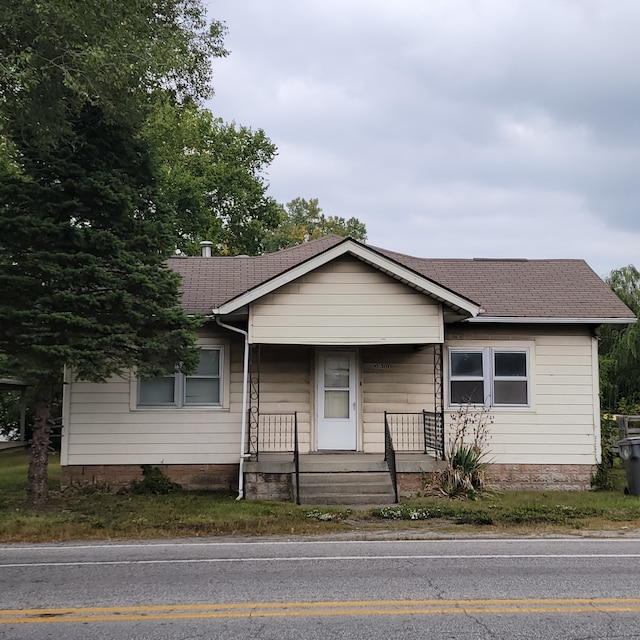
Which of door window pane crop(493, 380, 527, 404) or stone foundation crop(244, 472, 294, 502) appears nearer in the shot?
stone foundation crop(244, 472, 294, 502)

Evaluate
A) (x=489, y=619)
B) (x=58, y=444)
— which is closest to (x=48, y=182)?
(x=489, y=619)

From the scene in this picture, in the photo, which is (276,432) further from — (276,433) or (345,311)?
(345,311)

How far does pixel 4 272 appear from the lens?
38.6 feet

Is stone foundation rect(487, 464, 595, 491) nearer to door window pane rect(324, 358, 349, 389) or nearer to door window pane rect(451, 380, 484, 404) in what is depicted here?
door window pane rect(451, 380, 484, 404)

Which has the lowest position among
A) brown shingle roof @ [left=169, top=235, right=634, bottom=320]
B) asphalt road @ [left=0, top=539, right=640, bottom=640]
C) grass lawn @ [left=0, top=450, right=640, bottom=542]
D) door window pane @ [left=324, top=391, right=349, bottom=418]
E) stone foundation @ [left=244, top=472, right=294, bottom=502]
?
grass lawn @ [left=0, top=450, right=640, bottom=542]

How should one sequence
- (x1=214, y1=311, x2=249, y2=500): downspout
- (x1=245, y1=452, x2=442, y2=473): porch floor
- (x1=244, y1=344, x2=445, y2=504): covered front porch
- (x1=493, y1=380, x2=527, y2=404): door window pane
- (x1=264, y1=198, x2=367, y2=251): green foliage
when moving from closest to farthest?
1. (x1=245, y1=452, x2=442, y2=473): porch floor
2. (x1=214, y1=311, x2=249, y2=500): downspout
3. (x1=244, y1=344, x2=445, y2=504): covered front porch
4. (x1=493, y1=380, x2=527, y2=404): door window pane
5. (x1=264, y1=198, x2=367, y2=251): green foliage

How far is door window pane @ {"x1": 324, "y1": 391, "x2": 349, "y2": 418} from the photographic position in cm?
1506

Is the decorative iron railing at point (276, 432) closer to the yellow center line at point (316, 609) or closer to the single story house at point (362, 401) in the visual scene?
the single story house at point (362, 401)

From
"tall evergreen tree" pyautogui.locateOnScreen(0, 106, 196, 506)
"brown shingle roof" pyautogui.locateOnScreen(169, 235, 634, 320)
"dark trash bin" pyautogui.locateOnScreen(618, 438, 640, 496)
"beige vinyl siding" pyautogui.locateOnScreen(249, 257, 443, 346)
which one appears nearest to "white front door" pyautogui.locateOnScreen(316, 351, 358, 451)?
"beige vinyl siding" pyautogui.locateOnScreen(249, 257, 443, 346)

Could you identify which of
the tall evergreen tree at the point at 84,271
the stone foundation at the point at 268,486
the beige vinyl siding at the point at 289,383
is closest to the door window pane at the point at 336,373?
the beige vinyl siding at the point at 289,383

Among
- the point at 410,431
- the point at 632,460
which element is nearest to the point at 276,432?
the point at 410,431

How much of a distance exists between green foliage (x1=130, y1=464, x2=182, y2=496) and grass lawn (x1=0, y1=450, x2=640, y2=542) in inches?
22.5

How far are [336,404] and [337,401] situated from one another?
7cm

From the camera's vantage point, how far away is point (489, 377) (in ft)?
50.3
